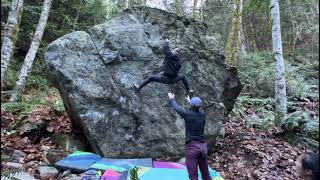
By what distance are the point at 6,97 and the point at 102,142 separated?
6.09 meters

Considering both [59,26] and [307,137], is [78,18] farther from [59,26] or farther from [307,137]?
[307,137]

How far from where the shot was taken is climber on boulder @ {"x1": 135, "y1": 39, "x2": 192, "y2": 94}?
9.97 meters

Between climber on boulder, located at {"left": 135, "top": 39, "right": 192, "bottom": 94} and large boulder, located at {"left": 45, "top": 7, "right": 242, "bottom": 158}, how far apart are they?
340 millimetres

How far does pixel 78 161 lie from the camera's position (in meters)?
9.29

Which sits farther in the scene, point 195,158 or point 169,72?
point 169,72

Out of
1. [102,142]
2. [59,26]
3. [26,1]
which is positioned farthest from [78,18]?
[102,142]

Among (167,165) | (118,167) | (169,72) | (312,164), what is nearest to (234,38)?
(169,72)

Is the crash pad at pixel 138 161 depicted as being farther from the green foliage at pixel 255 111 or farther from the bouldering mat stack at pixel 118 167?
the green foliage at pixel 255 111

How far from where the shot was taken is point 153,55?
429 inches

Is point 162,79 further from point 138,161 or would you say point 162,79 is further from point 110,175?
point 110,175

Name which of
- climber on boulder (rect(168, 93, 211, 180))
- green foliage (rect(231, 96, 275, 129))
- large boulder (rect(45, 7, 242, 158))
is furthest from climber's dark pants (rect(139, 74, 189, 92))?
green foliage (rect(231, 96, 275, 129))

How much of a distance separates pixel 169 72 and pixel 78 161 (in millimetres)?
3109

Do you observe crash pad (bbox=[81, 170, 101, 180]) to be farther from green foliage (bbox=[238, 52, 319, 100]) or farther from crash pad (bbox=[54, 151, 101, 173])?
green foliage (bbox=[238, 52, 319, 100])

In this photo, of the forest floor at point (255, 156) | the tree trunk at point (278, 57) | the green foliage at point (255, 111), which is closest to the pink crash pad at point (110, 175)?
the forest floor at point (255, 156)
